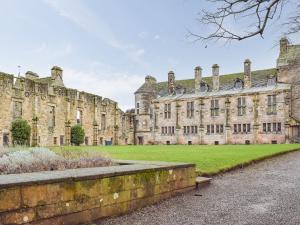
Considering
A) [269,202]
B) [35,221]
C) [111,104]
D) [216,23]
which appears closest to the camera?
[35,221]

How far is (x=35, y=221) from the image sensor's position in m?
5.02

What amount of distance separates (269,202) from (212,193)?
153 cm

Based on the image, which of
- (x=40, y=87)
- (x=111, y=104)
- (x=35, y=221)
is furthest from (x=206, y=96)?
(x=35, y=221)

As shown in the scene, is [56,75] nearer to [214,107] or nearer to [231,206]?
[214,107]

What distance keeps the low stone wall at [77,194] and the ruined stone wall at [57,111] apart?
28.6m

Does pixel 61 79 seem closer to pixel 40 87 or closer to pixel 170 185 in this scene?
pixel 40 87

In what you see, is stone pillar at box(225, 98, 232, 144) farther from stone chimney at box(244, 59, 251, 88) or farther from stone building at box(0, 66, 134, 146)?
stone building at box(0, 66, 134, 146)

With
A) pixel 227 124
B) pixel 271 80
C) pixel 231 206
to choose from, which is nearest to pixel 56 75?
pixel 227 124

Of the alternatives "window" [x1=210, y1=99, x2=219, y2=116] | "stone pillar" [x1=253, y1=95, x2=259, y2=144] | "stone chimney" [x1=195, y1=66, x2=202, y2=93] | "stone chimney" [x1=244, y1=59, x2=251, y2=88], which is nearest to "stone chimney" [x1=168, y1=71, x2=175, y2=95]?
"stone chimney" [x1=195, y1=66, x2=202, y2=93]

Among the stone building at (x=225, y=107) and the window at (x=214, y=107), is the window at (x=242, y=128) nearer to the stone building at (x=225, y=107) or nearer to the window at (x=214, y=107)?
the stone building at (x=225, y=107)

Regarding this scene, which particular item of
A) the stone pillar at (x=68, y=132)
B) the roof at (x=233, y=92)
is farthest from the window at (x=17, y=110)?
the roof at (x=233, y=92)

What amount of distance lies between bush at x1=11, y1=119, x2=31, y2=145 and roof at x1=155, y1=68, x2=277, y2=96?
29.2 m

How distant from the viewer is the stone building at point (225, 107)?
153ft

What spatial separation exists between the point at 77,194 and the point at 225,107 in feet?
154
